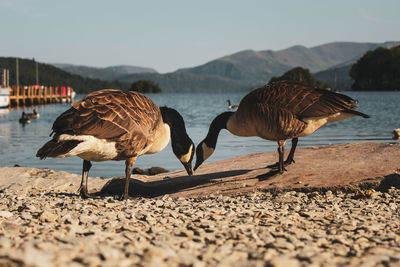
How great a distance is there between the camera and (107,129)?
7605mm

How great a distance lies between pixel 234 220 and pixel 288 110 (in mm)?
3810

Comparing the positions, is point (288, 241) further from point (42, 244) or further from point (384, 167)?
point (384, 167)

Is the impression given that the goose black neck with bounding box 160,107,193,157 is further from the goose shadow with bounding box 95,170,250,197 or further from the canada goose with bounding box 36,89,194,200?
the goose shadow with bounding box 95,170,250,197

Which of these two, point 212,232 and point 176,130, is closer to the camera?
point 212,232

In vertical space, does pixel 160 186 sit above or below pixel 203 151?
below

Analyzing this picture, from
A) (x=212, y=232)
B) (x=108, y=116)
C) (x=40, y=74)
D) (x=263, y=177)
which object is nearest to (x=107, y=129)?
(x=108, y=116)

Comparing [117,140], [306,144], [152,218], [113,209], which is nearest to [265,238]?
[152,218]

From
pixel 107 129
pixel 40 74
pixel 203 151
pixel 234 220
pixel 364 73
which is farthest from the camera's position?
pixel 40 74

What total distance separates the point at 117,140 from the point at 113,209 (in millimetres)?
1340

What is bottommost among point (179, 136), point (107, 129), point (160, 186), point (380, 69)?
point (160, 186)

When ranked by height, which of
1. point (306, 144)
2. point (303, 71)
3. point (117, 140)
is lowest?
point (306, 144)

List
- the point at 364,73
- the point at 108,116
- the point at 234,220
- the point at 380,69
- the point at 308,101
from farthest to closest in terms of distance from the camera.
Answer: the point at 364,73
the point at 380,69
the point at 308,101
the point at 108,116
the point at 234,220

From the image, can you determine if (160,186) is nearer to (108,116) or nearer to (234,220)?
(108,116)

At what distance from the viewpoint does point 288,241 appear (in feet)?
16.1
